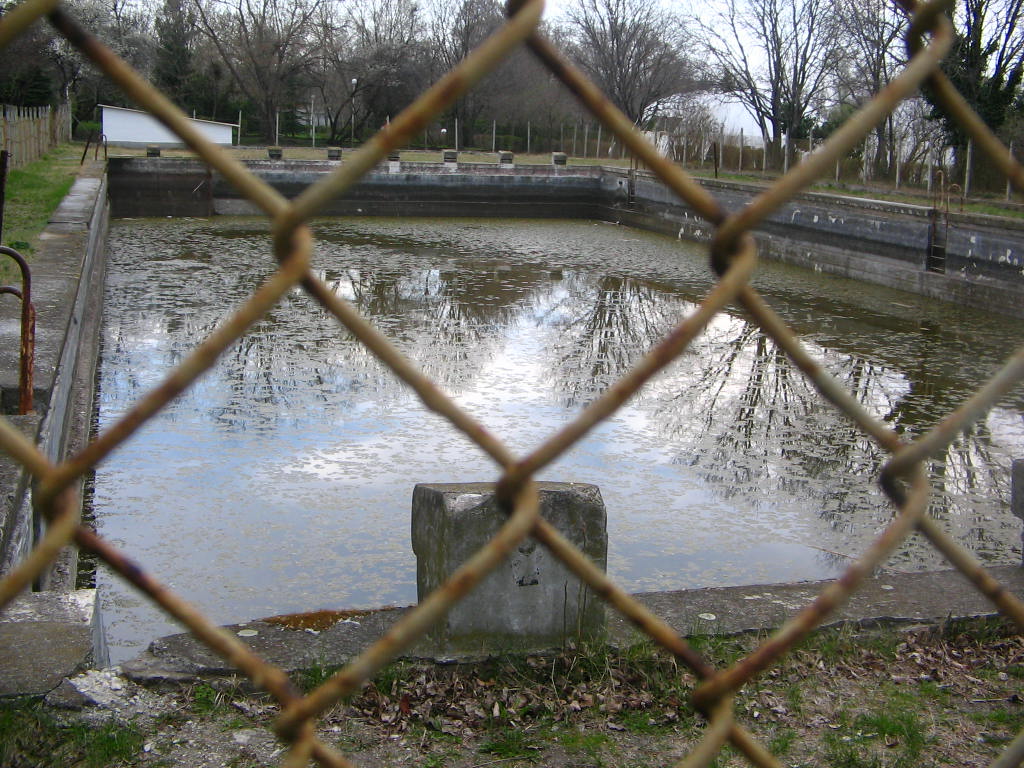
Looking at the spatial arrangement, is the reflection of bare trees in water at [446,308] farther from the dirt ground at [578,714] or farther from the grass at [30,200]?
the dirt ground at [578,714]

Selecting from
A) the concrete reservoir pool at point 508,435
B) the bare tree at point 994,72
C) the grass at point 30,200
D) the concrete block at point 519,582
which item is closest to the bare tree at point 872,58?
the bare tree at point 994,72

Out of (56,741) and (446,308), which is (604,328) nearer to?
(446,308)

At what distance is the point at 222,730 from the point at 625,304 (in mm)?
10894

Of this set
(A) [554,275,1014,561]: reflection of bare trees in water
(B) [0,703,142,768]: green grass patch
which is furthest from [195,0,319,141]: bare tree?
(B) [0,703,142,768]: green grass patch

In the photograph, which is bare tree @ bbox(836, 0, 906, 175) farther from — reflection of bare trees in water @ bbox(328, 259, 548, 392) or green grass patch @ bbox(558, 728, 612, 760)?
green grass patch @ bbox(558, 728, 612, 760)

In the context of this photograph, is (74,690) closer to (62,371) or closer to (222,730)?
(222,730)

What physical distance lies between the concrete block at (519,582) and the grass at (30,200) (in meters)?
6.01

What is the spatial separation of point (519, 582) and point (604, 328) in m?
8.48

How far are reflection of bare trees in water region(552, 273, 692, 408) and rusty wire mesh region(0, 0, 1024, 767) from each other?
737 centimetres

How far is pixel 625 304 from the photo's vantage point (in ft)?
43.9

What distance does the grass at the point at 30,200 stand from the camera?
10.1 m

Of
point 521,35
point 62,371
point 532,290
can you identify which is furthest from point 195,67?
point 521,35

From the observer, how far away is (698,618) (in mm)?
3633

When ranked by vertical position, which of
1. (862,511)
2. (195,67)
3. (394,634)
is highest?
(195,67)
